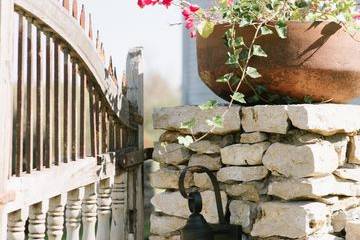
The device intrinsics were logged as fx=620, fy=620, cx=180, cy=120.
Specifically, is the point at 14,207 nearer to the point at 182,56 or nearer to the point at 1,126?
the point at 1,126

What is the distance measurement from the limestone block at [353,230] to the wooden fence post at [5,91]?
4.22ft

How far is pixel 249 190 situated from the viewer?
2439 millimetres

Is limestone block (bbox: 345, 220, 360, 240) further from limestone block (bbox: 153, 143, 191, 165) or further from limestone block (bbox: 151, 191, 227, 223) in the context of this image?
limestone block (bbox: 153, 143, 191, 165)

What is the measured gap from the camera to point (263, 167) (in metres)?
2.42

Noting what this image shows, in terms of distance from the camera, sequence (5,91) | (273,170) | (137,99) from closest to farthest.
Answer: (5,91) < (273,170) < (137,99)

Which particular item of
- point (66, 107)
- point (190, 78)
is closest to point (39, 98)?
point (66, 107)

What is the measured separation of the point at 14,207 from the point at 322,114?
3.83 ft

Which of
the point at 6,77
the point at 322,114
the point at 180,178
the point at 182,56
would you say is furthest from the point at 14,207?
the point at 182,56

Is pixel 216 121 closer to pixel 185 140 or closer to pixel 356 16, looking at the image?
pixel 185 140

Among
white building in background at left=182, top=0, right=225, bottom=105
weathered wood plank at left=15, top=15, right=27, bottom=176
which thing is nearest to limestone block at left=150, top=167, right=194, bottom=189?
weathered wood plank at left=15, top=15, right=27, bottom=176

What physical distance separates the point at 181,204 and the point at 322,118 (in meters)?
0.70

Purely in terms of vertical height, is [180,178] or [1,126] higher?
[1,126]

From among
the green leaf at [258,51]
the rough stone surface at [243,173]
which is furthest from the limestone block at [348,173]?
the green leaf at [258,51]

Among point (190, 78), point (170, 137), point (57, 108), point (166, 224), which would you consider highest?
point (190, 78)
